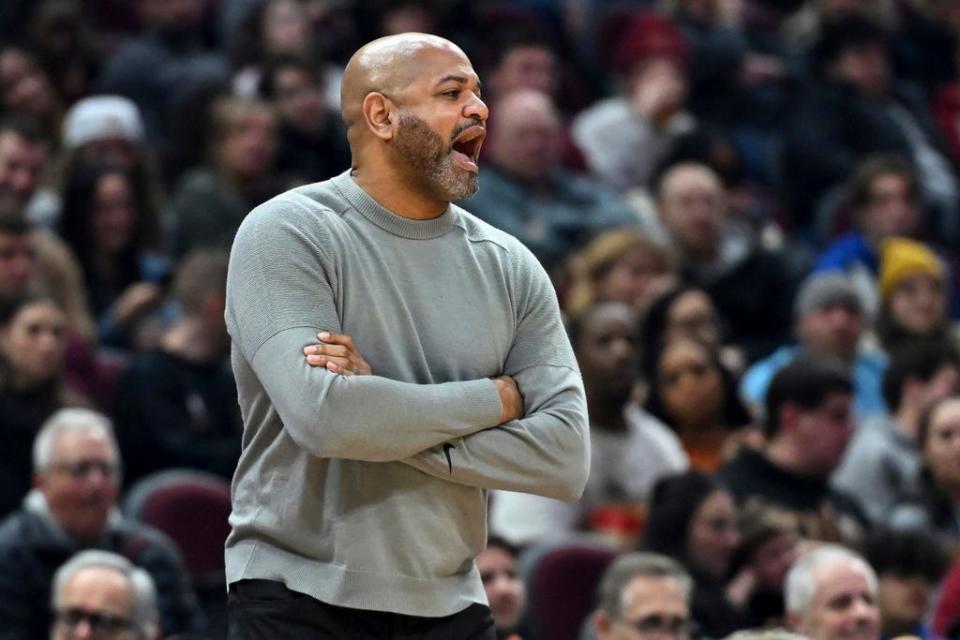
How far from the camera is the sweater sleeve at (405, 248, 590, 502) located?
2.95 meters

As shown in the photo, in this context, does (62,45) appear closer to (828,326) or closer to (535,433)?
(828,326)

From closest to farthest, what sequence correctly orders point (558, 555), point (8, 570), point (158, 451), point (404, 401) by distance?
point (404, 401) < point (8, 570) < point (558, 555) < point (158, 451)

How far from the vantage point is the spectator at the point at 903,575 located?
602 cm

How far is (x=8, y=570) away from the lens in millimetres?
5465

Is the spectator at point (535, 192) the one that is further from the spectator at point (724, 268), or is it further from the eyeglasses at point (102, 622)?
the eyeglasses at point (102, 622)

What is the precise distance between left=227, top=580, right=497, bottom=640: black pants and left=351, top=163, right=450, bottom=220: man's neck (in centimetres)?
62

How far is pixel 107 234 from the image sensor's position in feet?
25.0

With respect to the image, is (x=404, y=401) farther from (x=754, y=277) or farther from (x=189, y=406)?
(x=754, y=277)

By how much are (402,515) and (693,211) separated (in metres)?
5.51

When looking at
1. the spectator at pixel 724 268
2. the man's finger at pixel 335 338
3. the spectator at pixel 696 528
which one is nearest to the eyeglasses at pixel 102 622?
the spectator at pixel 696 528

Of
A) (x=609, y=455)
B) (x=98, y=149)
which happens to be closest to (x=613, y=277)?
(x=609, y=455)

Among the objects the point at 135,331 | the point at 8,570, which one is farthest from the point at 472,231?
the point at 135,331

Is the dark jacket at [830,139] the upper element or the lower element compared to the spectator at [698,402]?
upper

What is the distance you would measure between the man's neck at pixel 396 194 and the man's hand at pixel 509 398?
0.96 ft
